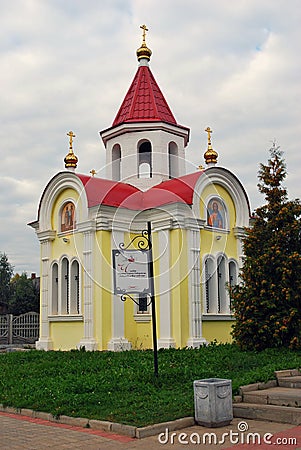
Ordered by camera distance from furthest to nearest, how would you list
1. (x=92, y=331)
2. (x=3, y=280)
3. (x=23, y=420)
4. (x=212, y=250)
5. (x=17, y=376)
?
(x=3, y=280) → (x=212, y=250) → (x=92, y=331) → (x=17, y=376) → (x=23, y=420)

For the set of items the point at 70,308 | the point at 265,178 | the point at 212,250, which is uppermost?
the point at 265,178

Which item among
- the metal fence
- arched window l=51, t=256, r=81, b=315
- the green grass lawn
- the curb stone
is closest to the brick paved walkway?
the curb stone

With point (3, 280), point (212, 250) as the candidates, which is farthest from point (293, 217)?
point (3, 280)

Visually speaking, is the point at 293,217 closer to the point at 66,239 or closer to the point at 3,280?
the point at 66,239

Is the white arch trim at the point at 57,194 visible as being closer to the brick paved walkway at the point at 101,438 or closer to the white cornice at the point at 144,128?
the white cornice at the point at 144,128

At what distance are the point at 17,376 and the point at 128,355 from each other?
125 inches

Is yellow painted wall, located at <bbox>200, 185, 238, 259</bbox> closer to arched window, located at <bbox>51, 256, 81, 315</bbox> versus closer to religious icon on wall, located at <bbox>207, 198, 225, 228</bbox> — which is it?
religious icon on wall, located at <bbox>207, 198, 225, 228</bbox>

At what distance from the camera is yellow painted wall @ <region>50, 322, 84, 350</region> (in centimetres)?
1812

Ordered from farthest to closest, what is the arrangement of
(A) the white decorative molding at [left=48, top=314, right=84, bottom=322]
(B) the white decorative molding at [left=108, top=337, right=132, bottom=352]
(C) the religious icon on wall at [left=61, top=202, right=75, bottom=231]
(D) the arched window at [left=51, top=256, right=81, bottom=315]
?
(C) the religious icon on wall at [left=61, top=202, right=75, bottom=231], (D) the arched window at [left=51, top=256, right=81, bottom=315], (A) the white decorative molding at [left=48, top=314, right=84, bottom=322], (B) the white decorative molding at [left=108, top=337, right=132, bottom=352]

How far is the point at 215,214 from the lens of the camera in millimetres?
18891

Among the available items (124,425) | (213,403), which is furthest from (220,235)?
(124,425)

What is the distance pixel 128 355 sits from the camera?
575 inches

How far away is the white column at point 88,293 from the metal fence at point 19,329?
7137 millimetres

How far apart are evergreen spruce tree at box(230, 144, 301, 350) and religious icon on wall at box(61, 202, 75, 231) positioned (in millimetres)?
6674
